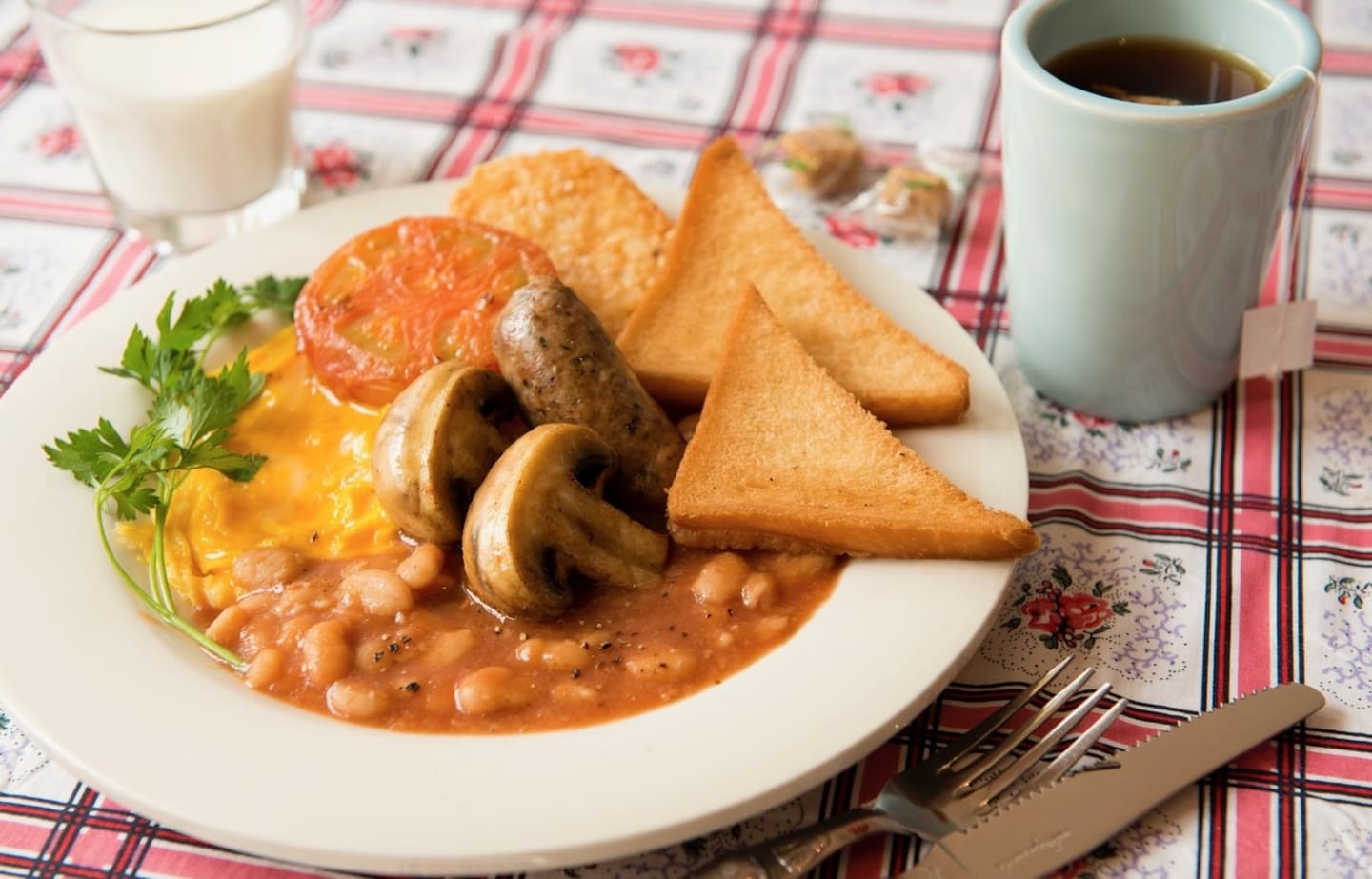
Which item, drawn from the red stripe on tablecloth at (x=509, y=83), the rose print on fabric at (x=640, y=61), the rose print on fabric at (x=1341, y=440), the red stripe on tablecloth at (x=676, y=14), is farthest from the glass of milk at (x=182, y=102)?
the rose print on fabric at (x=1341, y=440)

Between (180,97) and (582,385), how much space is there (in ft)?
5.33

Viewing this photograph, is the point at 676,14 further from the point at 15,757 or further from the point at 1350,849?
the point at 1350,849

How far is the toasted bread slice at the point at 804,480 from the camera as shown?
2.52 metres

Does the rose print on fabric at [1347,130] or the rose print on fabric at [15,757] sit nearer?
the rose print on fabric at [15,757]

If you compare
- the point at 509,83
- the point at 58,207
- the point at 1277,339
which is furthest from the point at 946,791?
the point at 58,207

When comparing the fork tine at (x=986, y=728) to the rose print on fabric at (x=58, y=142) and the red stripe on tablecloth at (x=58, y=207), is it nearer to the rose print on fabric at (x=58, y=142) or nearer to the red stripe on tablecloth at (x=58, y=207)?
the red stripe on tablecloth at (x=58, y=207)

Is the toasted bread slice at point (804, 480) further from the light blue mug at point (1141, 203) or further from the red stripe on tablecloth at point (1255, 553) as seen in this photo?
the light blue mug at point (1141, 203)

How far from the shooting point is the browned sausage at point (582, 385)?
266 centimetres

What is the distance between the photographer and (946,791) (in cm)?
226

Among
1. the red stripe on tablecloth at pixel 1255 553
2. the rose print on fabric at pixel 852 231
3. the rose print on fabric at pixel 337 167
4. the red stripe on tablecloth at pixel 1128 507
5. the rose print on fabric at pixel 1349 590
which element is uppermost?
the rose print on fabric at pixel 1349 590

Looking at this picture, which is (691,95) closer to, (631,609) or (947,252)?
(947,252)

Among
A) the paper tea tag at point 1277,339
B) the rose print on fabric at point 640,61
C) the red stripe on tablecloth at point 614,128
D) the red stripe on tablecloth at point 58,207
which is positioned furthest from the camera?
the rose print on fabric at point 640,61

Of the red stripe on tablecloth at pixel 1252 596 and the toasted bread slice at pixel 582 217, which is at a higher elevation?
the toasted bread slice at pixel 582 217

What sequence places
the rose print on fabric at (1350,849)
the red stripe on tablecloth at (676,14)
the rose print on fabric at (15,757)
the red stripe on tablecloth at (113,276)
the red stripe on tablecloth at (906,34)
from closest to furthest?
the rose print on fabric at (1350,849) → the rose print on fabric at (15,757) → the red stripe on tablecloth at (113,276) → the red stripe on tablecloth at (906,34) → the red stripe on tablecloth at (676,14)
